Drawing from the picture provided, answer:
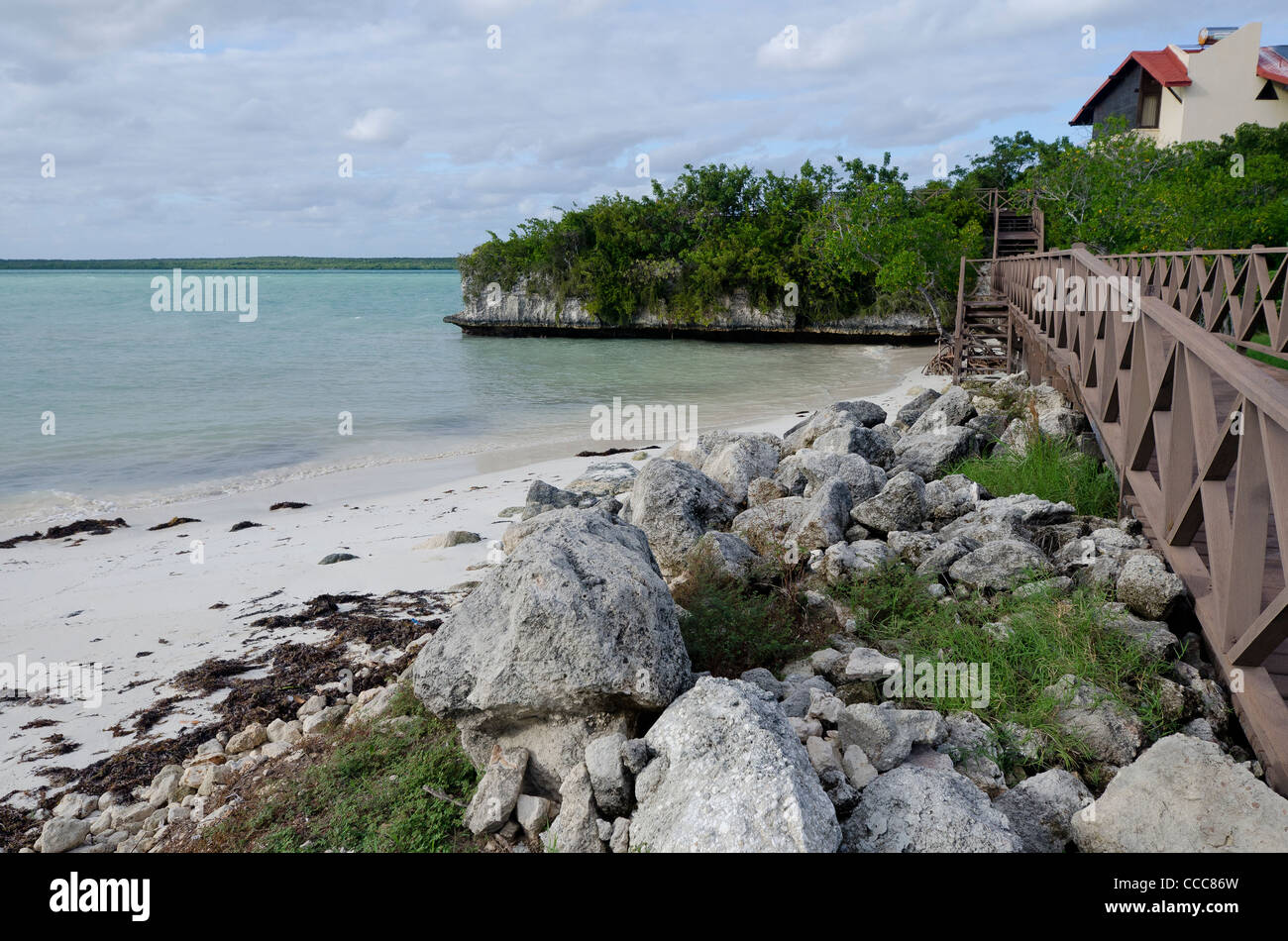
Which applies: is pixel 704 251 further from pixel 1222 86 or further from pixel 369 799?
pixel 369 799

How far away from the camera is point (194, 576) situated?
26.6 ft

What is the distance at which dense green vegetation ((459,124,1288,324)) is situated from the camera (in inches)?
832

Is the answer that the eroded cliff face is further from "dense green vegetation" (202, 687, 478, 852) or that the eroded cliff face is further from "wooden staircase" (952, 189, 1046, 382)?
"dense green vegetation" (202, 687, 478, 852)

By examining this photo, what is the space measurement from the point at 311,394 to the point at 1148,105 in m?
33.6

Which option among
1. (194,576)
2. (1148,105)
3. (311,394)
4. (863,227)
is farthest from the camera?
(1148,105)

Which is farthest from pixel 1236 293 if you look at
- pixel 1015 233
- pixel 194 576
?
pixel 1015 233

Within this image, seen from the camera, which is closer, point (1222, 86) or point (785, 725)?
point (785, 725)

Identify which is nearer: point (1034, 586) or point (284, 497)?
point (1034, 586)

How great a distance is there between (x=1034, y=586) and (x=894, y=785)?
7.04 feet

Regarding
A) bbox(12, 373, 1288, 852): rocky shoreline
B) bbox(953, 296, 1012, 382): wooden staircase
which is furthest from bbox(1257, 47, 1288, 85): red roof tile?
bbox(12, 373, 1288, 852): rocky shoreline

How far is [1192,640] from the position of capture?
4191 millimetres

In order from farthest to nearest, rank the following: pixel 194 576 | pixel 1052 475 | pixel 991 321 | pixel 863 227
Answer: pixel 863 227 < pixel 991 321 < pixel 194 576 < pixel 1052 475
